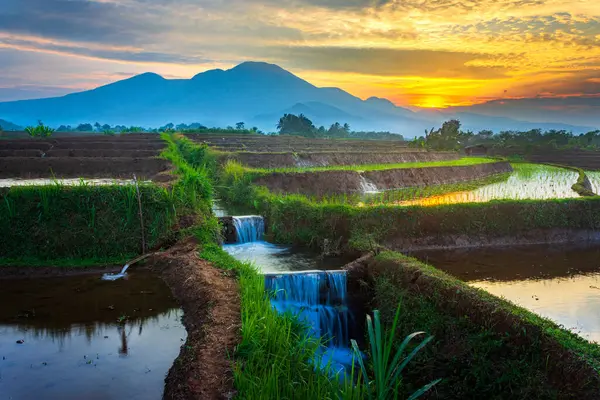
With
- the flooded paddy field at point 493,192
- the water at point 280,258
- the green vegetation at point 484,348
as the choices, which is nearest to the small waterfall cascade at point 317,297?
the water at point 280,258

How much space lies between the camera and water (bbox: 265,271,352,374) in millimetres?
9094

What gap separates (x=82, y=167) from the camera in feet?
67.1

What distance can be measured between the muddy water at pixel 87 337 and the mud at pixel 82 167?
10558 mm

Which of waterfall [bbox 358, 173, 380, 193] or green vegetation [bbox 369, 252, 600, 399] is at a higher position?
waterfall [bbox 358, 173, 380, 193]

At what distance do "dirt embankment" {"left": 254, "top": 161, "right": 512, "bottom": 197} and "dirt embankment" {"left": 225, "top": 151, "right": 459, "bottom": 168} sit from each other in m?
5.83

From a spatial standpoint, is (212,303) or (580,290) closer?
(212,303)

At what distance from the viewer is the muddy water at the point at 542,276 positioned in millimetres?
8977

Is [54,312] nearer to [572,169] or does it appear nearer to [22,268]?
[22,268]

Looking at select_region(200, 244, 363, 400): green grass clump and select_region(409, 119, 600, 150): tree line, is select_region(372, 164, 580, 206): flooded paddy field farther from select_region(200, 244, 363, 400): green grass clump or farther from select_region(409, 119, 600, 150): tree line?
select_region(409, 119, 600, 150): tree line

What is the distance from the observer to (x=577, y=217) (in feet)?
50.2

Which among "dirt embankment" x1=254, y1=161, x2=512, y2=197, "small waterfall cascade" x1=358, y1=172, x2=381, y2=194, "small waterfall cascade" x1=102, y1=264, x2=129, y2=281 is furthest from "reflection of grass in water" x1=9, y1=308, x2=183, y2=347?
"small waterfall cascade" x1=358, y1=172, x2=381, y2=194

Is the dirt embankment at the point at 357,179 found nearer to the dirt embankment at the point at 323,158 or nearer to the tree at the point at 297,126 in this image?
the dirt embankment at the point at 323,158

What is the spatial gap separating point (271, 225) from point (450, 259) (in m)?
5.29

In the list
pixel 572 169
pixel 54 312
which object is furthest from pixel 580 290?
pixel 572 169
